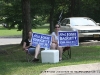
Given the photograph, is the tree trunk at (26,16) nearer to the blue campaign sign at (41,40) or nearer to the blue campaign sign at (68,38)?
the blue campaign sign at (41,40)

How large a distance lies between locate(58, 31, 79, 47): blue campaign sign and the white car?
5.03 m

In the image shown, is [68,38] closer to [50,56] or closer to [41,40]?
[41,40]

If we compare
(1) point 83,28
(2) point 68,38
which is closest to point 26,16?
(1) point 83,28

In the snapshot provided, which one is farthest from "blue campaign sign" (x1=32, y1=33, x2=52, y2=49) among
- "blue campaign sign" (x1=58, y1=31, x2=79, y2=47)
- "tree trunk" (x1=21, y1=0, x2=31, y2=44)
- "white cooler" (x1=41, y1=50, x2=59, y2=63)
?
"tree trunk" (x1=21, y1=0, x2=31, y2=44)

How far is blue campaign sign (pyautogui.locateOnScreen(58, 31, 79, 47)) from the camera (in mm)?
11602

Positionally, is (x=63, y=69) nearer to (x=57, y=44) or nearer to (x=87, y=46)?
(x=57, y=44)

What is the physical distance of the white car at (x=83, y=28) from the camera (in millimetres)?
16797

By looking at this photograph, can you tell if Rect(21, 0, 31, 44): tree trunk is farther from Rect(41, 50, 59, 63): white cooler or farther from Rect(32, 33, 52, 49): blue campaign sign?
Rect(41, 50, 59, 63): white cooler

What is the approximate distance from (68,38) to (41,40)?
100 centimetres

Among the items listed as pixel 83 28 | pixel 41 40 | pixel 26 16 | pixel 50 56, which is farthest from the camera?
pixel 83 28

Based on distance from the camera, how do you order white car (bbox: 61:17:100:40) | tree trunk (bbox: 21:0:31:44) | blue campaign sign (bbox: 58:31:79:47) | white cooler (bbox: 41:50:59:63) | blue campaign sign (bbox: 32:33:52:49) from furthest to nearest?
1. white car (bbox: 61:17:100:40)
2. tree trunk (bbox: 21:0:31:44)
3. blue campaign sign (bbox: 58:31:79:47)
4. blue campaign sign (bbox: 32:33:52:49)
5. white cooler (bbox: 41:50:59:63)

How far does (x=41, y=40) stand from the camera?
38.1 ft

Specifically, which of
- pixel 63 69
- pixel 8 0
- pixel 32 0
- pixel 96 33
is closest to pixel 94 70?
pixel 63 69

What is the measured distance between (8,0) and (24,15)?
3.94m
